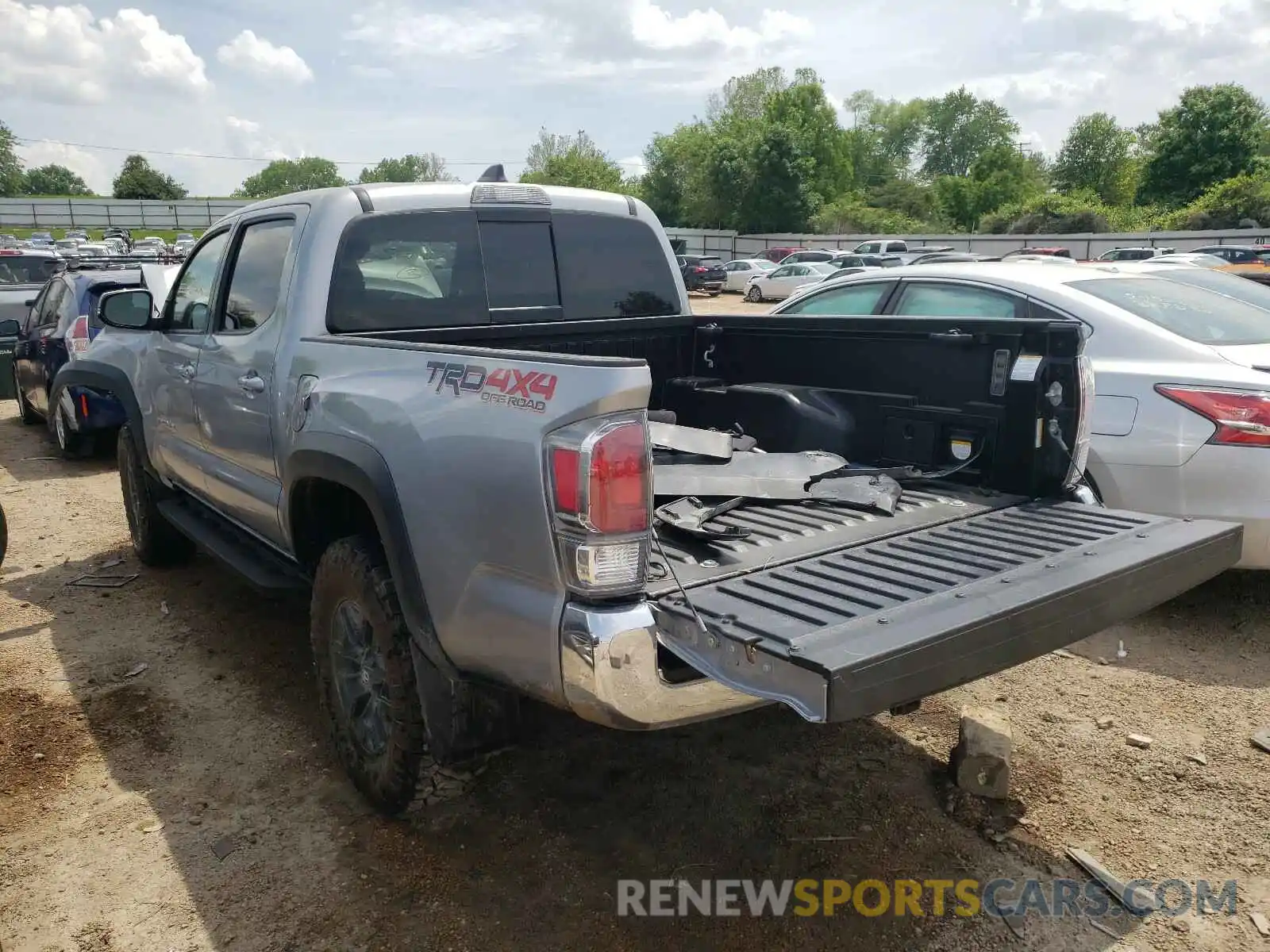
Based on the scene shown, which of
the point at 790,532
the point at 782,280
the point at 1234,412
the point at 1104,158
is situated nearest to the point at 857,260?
the point at 782,280

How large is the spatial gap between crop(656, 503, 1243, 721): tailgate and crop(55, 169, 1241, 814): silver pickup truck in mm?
10

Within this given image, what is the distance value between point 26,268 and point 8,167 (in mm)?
91875

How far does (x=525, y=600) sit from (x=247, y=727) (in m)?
2.12

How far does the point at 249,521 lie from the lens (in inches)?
165

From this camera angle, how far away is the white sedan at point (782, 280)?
32.4 metres

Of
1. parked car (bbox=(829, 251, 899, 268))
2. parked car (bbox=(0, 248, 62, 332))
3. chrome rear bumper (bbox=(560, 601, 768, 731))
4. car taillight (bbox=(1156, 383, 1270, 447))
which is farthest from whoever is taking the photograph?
parked car (bbox=(829, 251, 899, 268))

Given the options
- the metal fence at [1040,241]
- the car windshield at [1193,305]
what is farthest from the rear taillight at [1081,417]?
the metal fence at [1040,241]

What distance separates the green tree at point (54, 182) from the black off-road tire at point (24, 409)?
386 feet

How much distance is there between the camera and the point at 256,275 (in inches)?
161

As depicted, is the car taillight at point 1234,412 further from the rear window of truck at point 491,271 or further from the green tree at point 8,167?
the green tree at point 8,167

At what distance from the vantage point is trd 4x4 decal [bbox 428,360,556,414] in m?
2.35

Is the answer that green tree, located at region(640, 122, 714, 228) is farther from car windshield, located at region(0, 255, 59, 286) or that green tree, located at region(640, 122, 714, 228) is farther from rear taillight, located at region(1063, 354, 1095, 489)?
rear taillight, located at region(1063, 354, 1095, 489)

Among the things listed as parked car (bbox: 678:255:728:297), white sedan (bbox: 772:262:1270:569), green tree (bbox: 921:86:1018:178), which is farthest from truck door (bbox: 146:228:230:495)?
green tree (bbox: 921:86:1018:178)

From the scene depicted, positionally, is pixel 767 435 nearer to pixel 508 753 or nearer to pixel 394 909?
pixel 508 753
